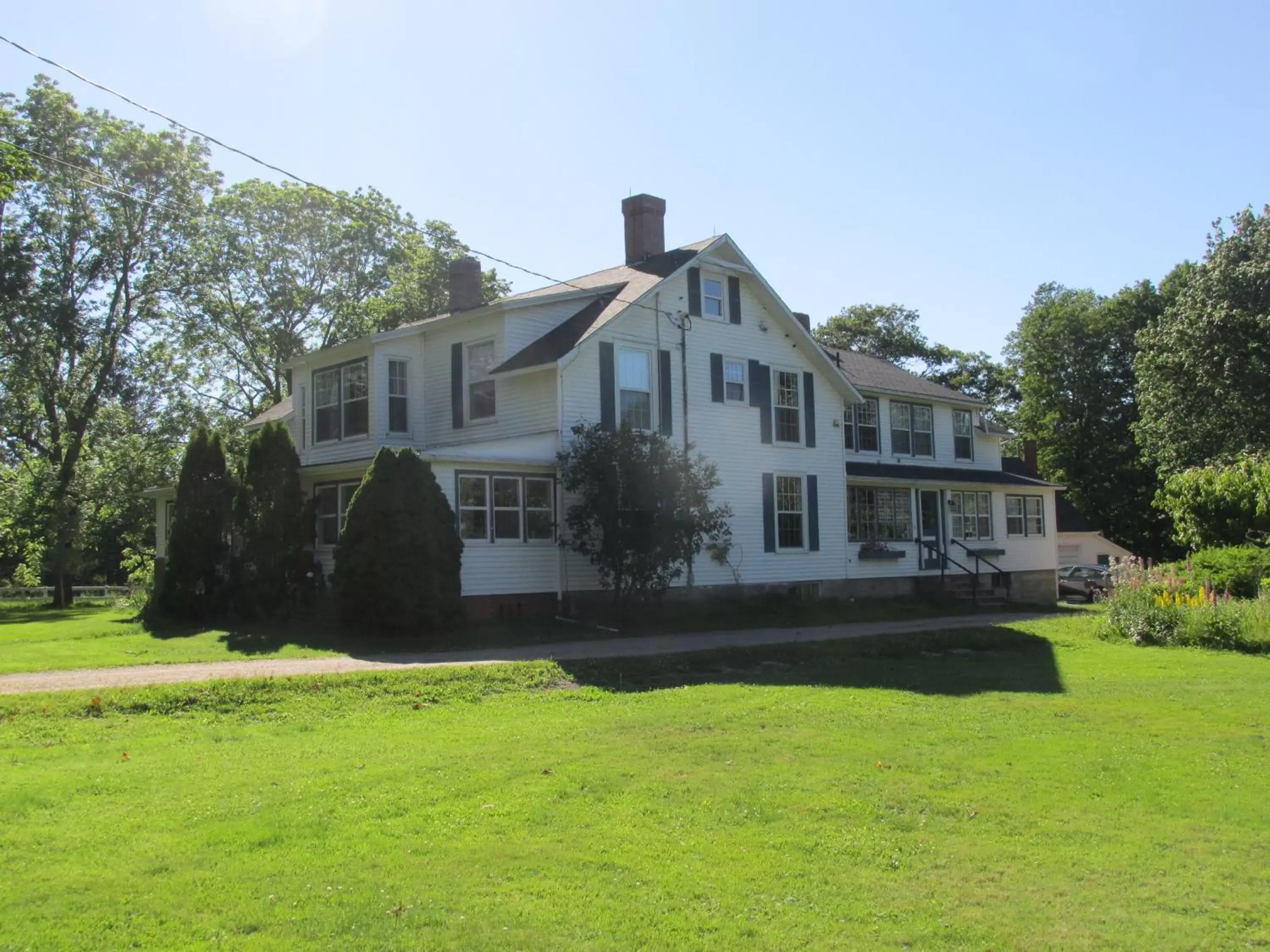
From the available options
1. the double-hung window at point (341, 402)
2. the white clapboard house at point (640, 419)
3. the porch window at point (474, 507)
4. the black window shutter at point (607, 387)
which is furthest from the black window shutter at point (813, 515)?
the double-hung window at point (341, 402)

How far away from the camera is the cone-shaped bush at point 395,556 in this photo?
18.5 m

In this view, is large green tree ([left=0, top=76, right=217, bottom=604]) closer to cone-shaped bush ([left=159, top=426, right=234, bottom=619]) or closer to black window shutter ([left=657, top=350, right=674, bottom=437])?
cone-shaped bush ([left=159, top=426, right=234, bottom=619])

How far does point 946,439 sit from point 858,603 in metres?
9.36

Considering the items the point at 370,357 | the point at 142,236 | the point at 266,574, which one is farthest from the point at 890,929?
the point at 142,236

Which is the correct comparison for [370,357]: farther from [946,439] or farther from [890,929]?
[890,929]

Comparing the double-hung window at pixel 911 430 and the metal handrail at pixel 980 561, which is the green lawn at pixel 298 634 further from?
the double-hung window at pixel 911 430

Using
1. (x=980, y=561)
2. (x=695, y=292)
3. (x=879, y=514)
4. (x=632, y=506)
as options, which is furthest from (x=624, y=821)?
(x=980, y=561)

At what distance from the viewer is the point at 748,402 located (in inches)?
1066

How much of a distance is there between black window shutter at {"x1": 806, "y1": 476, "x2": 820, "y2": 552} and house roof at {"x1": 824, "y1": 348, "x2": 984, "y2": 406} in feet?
14.0

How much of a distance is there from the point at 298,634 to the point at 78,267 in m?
27.0

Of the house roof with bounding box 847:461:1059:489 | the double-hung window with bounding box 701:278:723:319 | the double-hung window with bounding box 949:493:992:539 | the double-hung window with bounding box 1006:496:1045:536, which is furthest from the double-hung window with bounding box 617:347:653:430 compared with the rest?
the double-hung window with bounding box 1006:496:1045:536

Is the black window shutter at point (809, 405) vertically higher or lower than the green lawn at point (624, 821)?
higher

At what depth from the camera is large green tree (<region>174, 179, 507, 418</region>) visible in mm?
42375

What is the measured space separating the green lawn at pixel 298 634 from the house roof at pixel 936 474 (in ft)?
13.2
